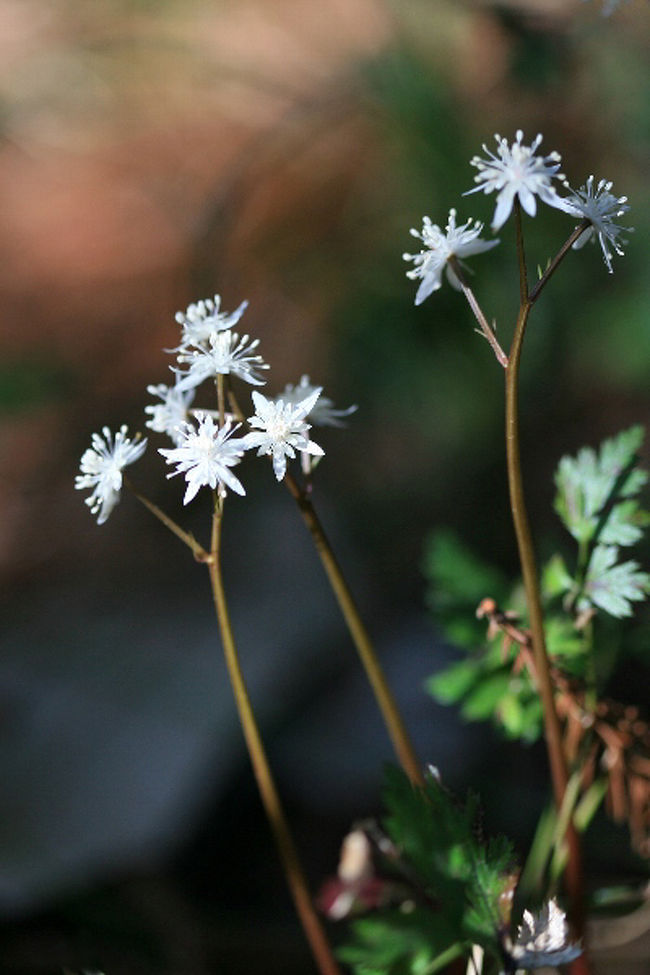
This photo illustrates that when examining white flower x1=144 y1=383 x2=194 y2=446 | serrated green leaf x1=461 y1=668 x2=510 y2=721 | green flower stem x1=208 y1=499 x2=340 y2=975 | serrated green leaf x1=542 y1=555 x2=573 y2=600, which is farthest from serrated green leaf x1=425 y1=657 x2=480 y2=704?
white flower x1=144 y1=383 x2=194 y2=446

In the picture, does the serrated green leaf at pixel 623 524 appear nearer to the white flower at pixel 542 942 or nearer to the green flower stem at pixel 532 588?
the green flower stem at pixel 532 588

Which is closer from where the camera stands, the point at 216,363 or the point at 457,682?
the point at 216,363

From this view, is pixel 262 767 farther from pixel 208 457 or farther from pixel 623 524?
pixel 623 524

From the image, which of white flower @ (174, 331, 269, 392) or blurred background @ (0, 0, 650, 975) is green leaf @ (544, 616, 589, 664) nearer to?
white flower @ (174, 331, 269, 392)

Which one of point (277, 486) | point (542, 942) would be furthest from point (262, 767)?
point (277, 486)

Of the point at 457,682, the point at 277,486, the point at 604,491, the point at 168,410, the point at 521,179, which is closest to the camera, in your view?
the point at 521,179

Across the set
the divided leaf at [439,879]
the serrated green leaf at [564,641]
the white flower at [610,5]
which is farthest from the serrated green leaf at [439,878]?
the white flower at [610,5]
